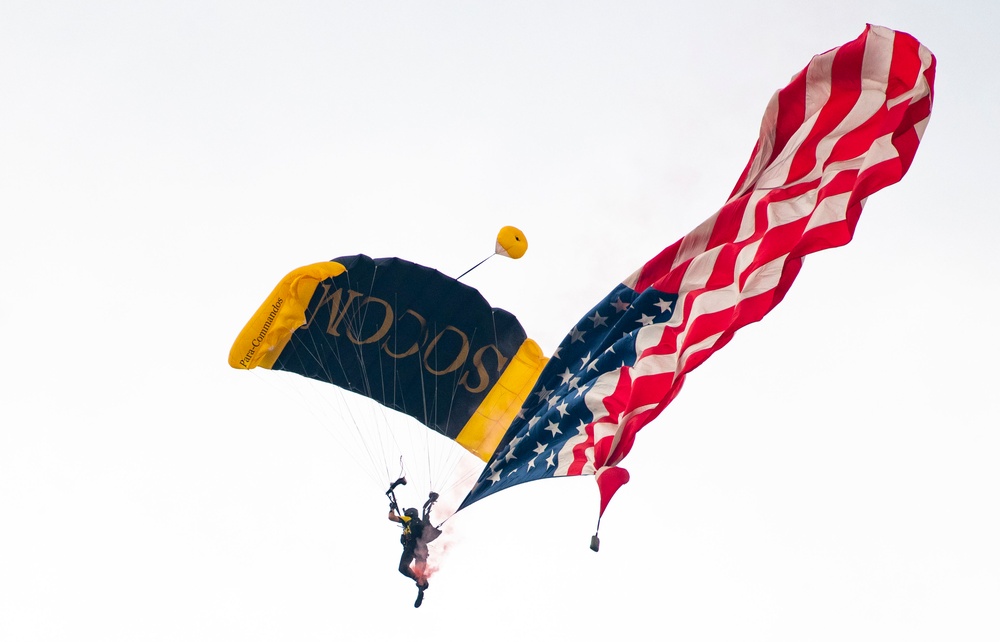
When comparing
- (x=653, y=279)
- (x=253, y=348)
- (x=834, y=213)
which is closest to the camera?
(x=834, y=213)

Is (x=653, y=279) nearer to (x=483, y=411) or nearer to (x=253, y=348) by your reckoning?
(x=483, y=411)

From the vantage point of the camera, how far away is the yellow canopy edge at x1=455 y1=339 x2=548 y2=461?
21406mm

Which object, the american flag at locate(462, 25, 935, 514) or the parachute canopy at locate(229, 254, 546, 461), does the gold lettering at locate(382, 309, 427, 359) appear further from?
the american flag at locate(462, 25, 935, 514)

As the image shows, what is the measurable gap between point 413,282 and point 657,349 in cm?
490

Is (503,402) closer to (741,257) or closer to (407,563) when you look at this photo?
(407,563)

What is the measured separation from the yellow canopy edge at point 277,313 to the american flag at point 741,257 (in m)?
3.90

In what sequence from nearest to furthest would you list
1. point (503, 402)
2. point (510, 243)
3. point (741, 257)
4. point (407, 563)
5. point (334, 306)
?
point (741, 257)
point (407, 563)
point (510, 243)
point (334, 306)
point (503, 402)

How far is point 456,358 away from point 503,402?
0.98 metres

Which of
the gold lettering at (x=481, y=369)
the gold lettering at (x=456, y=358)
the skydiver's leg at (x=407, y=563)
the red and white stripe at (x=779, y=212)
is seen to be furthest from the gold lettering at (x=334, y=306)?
the red and white stripe at (x=779, y=212)

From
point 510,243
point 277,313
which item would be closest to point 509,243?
point 510,243

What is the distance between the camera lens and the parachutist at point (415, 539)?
1967 cm

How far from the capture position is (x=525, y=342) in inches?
850

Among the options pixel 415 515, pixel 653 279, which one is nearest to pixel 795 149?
pixel 653 279

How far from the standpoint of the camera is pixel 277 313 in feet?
68.0
